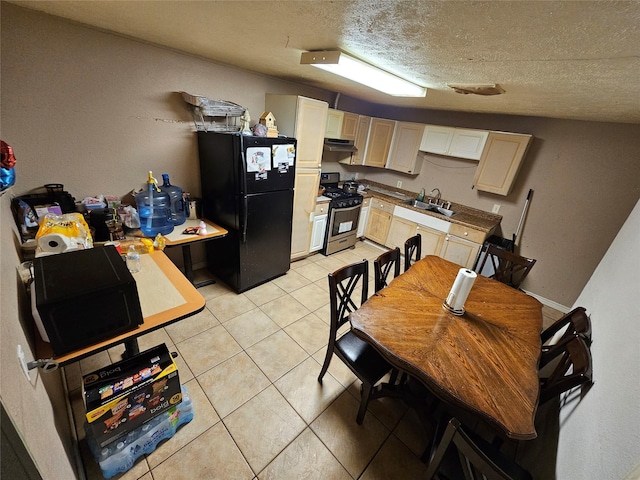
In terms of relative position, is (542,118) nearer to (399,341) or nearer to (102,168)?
(399,341)

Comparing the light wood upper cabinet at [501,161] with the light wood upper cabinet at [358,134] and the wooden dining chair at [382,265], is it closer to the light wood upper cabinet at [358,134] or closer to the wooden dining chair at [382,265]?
the light wood upper cabinet at [358,134]

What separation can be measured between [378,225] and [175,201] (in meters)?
3.05

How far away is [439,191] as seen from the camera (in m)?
4.18

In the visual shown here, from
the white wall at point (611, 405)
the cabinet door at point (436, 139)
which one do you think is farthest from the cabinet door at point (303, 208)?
the white wall at point (611, 405)

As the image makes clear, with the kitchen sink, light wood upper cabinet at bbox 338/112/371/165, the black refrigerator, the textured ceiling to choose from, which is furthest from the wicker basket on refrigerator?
the kitchen sink

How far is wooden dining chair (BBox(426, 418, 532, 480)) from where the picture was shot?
80cm

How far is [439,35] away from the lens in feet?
3.72

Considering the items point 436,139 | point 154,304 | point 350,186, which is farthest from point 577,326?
point 350,186

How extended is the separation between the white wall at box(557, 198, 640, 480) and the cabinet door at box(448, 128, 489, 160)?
2293mm

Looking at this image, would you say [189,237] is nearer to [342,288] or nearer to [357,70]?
[342,288]

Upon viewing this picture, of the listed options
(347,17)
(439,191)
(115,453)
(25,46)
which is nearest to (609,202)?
(439,191)

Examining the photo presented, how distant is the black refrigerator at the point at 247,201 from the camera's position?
241cm

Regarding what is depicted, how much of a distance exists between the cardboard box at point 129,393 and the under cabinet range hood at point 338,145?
315 cm

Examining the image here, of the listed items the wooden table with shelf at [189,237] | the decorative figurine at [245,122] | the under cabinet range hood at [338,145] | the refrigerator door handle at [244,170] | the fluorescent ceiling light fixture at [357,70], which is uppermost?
the fluorescent ceiling light fixture at [357,70]
